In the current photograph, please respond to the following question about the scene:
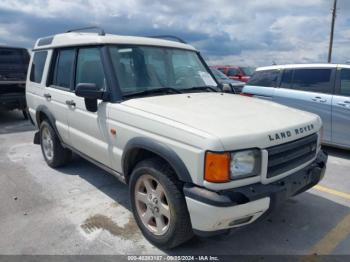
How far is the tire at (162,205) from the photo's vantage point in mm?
2773

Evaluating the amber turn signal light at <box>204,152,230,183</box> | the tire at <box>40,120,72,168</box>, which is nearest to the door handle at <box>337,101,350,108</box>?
the amber turn signal light at <box>204,152,230,183</box>

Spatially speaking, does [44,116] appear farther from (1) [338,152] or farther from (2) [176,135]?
(1) [338,152]

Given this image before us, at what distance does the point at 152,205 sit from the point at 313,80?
4894 millimetres

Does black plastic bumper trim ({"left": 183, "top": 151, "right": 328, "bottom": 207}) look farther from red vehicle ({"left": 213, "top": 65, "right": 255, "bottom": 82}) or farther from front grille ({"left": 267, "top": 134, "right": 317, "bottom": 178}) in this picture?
red vehicle ({"left": 213, "top": 65, "right": 255, "bottom": 82})

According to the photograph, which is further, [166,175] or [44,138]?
[44,138]

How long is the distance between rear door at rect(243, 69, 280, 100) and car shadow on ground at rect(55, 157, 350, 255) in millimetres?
3276

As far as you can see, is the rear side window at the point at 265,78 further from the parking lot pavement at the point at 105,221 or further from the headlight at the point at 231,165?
the headlight at the point at 231,165

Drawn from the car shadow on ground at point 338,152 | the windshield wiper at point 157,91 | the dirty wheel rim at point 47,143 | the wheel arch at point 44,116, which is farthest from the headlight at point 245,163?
the car shadow on ground at point 338,152

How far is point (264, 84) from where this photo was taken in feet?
24.1

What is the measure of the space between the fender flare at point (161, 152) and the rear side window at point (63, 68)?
1.75 meters

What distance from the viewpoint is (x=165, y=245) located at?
119 inches

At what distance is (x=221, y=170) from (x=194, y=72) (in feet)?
7.07

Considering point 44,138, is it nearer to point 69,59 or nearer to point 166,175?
point 69,59

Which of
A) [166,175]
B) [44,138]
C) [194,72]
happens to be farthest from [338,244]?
[44,138]
